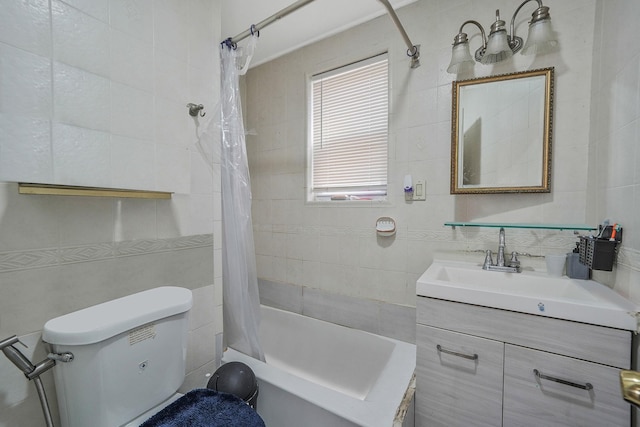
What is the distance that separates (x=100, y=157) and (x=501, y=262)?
1.85 m

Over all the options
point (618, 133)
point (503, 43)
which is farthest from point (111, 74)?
point (618, 133)

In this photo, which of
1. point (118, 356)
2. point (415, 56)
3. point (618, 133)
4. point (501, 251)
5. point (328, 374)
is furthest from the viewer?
point (328, 374)

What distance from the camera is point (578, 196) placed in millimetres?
1275

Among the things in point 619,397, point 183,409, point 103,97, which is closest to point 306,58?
point 103,97

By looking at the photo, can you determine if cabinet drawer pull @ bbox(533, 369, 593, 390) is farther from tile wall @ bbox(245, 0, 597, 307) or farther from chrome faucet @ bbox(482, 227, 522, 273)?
tile wall @ bbox(245, 0, 597, 307)

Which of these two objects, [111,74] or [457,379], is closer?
[111,74]

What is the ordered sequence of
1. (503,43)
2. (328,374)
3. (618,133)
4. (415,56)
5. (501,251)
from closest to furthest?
(618,133), (503,43), (501,251), (415,56), (328,374)

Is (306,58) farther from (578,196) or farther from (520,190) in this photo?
(578,196)

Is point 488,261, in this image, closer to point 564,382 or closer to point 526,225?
point 526,225

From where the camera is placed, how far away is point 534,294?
99 centimetres

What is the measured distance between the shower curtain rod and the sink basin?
1291mm

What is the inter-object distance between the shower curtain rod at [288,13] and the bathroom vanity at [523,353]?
132cm

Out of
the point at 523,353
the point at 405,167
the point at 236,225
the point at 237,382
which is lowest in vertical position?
the point at 237,382

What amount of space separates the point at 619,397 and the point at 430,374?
586 mm
